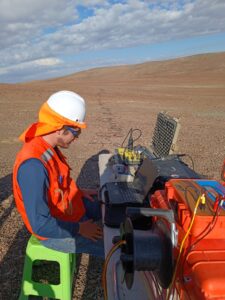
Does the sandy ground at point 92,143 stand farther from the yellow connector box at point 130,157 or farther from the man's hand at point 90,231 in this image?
the yellow connector box at point 130,157

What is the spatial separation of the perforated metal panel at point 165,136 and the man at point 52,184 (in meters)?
1.06

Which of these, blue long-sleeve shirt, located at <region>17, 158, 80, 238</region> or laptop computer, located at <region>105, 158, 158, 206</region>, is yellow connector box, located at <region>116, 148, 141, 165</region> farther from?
blue long-sleeve shirt, located at <region>17, 158, 80, 238</region>

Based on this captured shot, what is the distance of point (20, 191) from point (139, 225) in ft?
2.82

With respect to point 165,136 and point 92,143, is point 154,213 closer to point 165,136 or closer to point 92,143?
point 165,136

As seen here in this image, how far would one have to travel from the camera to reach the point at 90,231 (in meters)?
2.36

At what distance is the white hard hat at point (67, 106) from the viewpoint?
2.32 metres

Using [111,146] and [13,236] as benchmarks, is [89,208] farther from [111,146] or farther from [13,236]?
[111,146]

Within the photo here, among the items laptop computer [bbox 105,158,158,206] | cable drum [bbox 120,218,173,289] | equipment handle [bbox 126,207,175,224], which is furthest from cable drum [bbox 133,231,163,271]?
laptop computer [bbox 105,158,158,206]

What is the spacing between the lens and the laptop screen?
2.25 m

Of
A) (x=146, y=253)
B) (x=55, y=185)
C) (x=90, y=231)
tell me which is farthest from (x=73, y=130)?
(x=146, y=253)

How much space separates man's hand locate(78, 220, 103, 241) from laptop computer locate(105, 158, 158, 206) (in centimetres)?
23

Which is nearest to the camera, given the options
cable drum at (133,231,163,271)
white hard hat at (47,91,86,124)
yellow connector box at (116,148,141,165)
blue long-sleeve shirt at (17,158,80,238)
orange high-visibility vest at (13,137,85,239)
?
cable drum at (133,231,163,271)

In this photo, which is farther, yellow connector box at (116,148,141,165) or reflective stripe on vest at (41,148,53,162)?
yellow connector box at (116,148,141,165)

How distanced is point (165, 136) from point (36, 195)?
1.68 meters
